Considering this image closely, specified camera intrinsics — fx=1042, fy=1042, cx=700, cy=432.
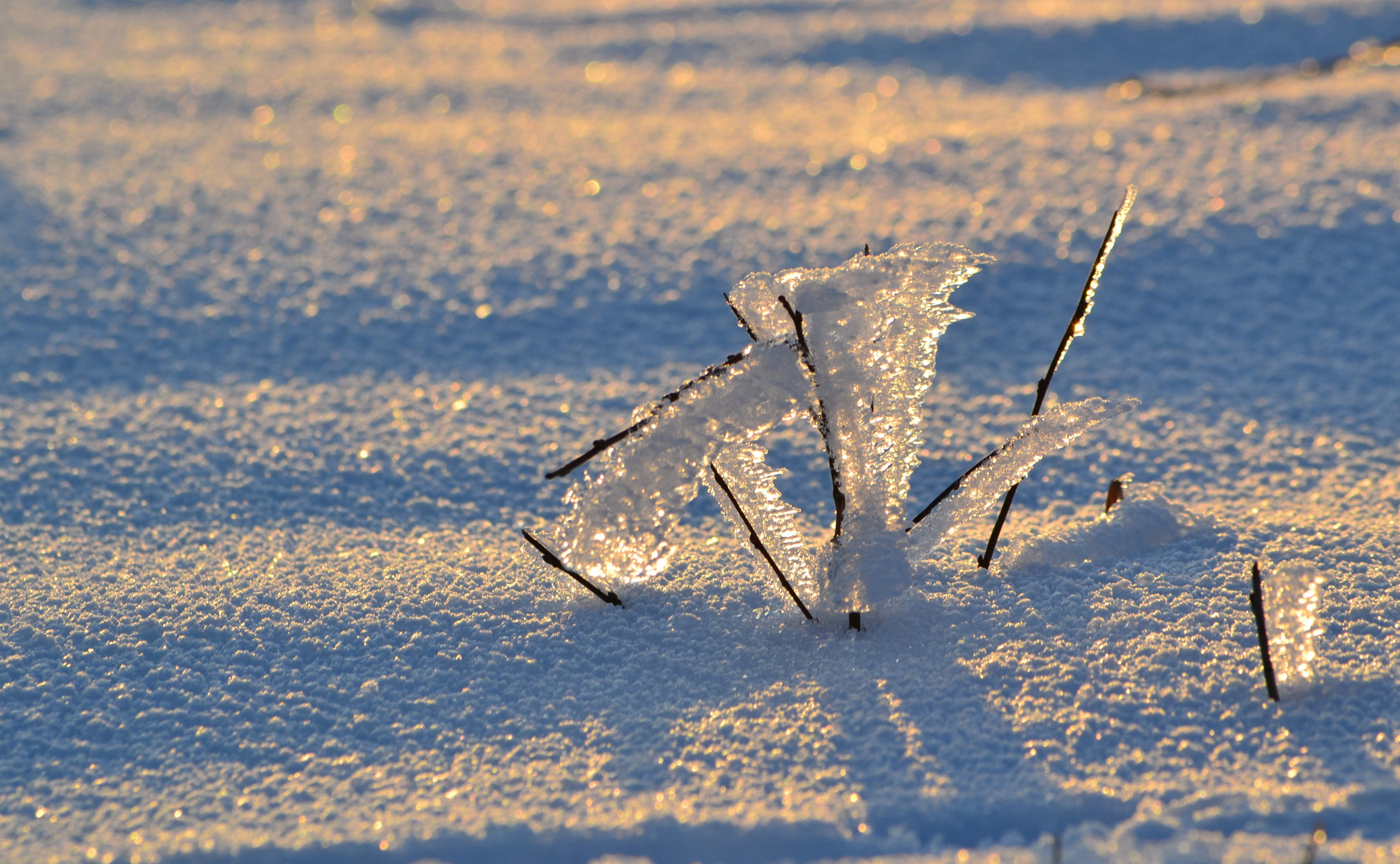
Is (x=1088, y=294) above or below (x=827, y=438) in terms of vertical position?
above

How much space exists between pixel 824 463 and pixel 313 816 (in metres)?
0.99

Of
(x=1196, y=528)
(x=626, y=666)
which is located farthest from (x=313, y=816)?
(x=1196, y=528)

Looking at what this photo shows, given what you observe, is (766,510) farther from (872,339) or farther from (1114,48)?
(1114,48)

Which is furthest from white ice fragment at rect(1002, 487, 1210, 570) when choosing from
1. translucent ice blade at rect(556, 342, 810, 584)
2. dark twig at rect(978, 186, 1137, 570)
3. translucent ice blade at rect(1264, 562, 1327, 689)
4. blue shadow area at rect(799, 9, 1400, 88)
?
blue shadow area at rect(799, 9, 1400, 88)

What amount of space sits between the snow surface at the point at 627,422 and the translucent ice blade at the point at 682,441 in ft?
0.65

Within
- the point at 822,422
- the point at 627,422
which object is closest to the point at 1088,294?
the point at 822,422

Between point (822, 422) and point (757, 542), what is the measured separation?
156 millimetres

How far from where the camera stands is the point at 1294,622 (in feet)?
3.60

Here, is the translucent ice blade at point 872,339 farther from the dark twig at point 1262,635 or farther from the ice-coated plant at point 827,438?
the dark twig at point 1262,635

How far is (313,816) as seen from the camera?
1028mm

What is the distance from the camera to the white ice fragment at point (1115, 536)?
1.39m

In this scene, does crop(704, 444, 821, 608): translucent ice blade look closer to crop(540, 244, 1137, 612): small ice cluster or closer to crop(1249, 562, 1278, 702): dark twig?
crop(540, 244, 1137, 612): small ice cluster

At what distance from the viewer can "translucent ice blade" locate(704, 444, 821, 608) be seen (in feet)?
4.05

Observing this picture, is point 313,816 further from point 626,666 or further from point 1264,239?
point 1264,239
